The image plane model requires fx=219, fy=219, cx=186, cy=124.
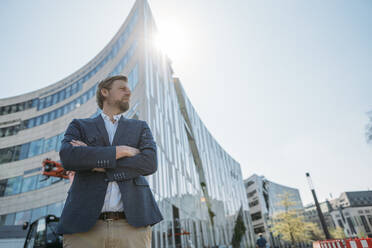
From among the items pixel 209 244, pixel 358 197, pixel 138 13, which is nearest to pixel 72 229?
pixel 138 13

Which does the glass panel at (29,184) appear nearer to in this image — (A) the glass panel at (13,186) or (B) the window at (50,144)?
(A) the glass panel at (13,186)

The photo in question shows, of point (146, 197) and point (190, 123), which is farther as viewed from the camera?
point (190, 123)

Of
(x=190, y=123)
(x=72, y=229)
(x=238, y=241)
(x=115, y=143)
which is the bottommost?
(x=238, y=241)

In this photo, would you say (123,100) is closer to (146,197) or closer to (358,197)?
(146,197)

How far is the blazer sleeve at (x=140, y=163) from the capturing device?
1557 mm

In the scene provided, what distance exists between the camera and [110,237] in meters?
1.31

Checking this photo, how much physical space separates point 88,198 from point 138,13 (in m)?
16.7

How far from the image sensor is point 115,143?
5.67 feet

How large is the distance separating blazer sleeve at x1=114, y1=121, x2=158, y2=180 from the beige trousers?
30cm

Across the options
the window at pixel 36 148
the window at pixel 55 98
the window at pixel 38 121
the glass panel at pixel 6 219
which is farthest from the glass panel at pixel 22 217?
the window at pixel 55 98

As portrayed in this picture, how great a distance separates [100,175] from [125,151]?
0.23 meters

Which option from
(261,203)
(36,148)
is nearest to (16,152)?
(36,148)

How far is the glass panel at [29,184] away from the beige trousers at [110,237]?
25143mm

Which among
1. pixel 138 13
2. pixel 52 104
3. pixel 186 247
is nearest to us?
pixel 186 247
